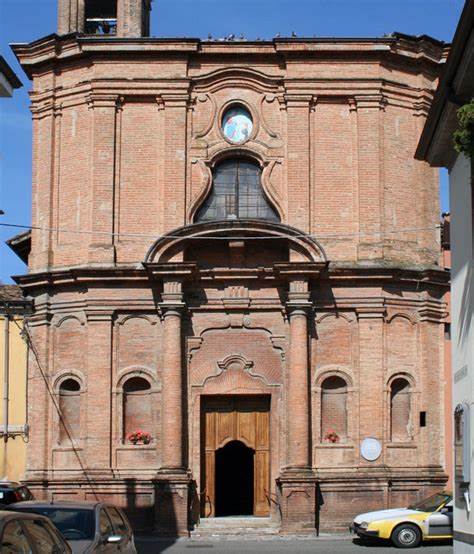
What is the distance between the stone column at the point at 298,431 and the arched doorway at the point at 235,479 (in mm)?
2252

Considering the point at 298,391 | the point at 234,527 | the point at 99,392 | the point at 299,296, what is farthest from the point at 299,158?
the point at 234,527

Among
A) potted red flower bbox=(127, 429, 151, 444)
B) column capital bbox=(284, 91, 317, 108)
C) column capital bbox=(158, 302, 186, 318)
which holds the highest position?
column capital bbox=(284, 91, 317, 108)

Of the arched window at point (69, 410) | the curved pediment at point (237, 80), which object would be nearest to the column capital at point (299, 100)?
the curved pediment at point (237, 80)

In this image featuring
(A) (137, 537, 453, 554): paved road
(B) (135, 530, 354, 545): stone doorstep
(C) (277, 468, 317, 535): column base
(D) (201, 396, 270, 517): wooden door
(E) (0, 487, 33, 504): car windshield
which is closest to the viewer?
(E) (0, 487, 33, 504): car windshield

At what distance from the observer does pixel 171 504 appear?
32406 millimetres

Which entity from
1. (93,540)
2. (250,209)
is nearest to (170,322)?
(250,209)

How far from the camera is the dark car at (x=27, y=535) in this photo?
10531mm

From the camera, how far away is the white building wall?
17.4 meters

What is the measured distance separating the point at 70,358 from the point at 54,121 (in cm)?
678

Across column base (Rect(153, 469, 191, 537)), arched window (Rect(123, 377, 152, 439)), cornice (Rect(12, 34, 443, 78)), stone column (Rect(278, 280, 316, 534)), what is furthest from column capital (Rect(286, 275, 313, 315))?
cornice (Rect(12, 34, 443, 78))

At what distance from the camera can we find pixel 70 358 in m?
34.4

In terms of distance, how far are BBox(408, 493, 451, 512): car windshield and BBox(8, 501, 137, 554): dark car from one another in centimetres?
1238

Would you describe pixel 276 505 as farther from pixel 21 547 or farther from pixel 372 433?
pixel 21 547

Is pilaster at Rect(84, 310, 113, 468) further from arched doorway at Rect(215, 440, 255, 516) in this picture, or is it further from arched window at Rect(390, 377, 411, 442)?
arched window at Rect(390, 377, 411, 442)
